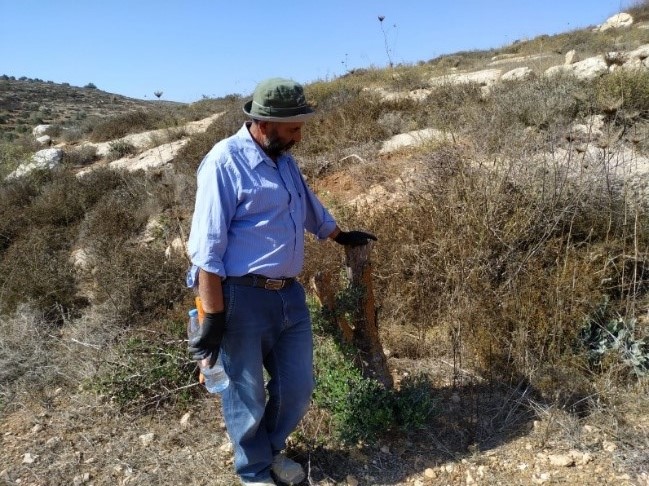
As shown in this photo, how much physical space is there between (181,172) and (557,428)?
717 centimetres

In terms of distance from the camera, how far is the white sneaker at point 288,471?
2537mm

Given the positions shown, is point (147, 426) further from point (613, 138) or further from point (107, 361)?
point (613, 138)

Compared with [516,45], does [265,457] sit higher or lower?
lower

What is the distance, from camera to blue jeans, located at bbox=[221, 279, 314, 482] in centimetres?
219

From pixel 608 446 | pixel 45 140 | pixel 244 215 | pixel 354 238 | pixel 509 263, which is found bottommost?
pixel 608 446

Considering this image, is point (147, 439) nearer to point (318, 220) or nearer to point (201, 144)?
point (318, 220)

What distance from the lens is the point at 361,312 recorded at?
289 centimetres

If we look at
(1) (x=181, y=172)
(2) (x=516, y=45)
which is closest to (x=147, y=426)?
(1) (x=181, y=172)

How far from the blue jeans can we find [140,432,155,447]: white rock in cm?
79

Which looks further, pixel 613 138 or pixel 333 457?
pixel 613 138

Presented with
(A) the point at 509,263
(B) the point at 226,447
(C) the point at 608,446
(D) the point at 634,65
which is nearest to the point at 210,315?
(B) the point at 226,447

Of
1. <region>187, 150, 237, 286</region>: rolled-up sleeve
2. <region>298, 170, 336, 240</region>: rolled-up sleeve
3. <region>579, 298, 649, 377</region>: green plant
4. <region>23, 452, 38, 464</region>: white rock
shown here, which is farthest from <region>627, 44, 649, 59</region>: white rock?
<region>23, 452, 38, 464</region>: white rock

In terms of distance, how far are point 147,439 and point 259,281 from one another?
146 centimetres

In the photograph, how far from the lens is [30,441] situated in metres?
3.06
